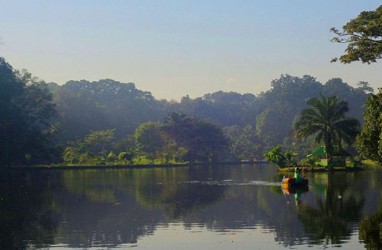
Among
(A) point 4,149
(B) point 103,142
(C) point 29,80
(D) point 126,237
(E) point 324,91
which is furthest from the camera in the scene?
(E) point 324,91

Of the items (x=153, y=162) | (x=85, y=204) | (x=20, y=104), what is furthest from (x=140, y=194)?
(x=153, y=162)

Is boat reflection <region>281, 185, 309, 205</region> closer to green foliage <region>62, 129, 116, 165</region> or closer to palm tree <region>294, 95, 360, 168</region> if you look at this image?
palm tree <region>294, 95, 360, 168</region>

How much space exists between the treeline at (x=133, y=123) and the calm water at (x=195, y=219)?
41624 mm

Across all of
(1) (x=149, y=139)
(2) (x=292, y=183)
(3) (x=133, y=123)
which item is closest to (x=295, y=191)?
(2) (x=292, y=183)

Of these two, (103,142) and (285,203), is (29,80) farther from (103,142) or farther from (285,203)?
(285,203)

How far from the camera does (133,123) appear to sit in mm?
162625

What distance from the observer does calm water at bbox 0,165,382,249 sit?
21.2 metres

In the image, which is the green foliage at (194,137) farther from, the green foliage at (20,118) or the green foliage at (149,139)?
the green foliage at (20,118)

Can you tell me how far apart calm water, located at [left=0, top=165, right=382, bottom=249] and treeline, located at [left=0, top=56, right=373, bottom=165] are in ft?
137

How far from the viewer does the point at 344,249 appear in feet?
62.5

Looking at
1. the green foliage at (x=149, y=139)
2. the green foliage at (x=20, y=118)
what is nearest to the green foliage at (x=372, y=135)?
the green foliage at (x=20, y=118)

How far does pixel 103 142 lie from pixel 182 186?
68279 mm

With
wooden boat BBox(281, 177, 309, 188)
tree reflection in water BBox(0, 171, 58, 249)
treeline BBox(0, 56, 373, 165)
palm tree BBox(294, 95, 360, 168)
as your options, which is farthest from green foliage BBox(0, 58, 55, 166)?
wooden boat BBox(281, 177, 309, 188)

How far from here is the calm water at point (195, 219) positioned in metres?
21.2
